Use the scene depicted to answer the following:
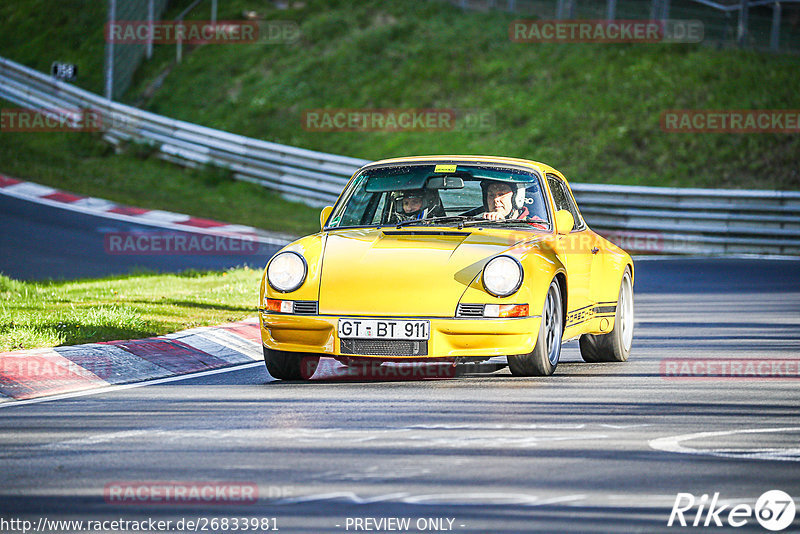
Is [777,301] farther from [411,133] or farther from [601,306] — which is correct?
[411,133]

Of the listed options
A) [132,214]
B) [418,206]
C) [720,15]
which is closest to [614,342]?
[418,206]

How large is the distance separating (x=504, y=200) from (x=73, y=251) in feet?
32.6

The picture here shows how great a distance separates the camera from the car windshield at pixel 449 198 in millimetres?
9156

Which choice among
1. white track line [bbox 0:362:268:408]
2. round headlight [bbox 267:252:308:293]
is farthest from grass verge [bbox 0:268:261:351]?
round headlight [bbox 267:252:308:293]

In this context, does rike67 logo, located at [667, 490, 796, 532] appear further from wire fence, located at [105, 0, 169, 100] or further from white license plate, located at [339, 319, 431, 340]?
wire fence, located at [105, 0, 169, 100]

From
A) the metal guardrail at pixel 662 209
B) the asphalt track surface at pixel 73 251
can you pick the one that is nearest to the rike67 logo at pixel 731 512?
the asphalt track surface at pixel 73 251

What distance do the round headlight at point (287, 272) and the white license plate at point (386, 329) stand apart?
1.65 ft

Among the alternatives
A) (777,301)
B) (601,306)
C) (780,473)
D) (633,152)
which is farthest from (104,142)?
(780,473)

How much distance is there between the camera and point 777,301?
1455 centimetres

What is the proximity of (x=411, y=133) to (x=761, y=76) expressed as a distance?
796 cm

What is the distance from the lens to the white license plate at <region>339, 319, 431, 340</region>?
793 cm

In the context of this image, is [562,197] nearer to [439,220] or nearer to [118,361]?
[439,220]

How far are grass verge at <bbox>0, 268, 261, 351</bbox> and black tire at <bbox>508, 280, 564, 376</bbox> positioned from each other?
10.3ft

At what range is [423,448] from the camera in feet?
19.8
